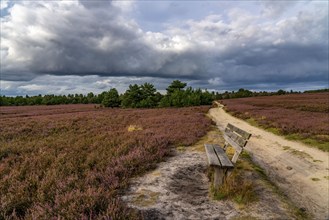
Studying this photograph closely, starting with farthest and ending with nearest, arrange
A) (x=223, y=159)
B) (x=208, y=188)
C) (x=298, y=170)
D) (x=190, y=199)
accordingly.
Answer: (x=298, y=170)
(x=223, y=159)
(x=208, y=188)
(x=190, y=199)

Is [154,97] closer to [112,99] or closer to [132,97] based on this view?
[132,97]

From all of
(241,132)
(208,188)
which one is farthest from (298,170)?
(208,188)

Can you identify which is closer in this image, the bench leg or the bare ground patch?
the bare ground patch

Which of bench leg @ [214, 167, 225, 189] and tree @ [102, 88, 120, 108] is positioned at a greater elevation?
tree @ [102, 88, 120, 108]

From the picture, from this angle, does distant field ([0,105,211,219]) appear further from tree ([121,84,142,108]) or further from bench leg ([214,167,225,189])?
tree ([121,84,142,108])

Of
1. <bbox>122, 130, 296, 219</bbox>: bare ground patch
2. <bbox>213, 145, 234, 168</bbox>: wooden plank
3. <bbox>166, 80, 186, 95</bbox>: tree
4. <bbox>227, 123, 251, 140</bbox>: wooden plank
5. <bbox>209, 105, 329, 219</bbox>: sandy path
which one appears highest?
<bbox>166, 80, 186, 95</bbox>: tree

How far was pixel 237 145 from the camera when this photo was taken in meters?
6.99

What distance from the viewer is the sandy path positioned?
6422mm

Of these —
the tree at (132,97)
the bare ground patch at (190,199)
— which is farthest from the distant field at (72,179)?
the tree at (132,97)

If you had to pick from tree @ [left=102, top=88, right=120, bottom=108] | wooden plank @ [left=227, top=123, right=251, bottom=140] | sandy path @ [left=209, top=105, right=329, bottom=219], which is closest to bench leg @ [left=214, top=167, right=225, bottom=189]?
wooden plank @ [left=227, top=123, right=251, bottom=140]

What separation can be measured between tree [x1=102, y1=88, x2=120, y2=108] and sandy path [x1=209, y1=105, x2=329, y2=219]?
46.5m

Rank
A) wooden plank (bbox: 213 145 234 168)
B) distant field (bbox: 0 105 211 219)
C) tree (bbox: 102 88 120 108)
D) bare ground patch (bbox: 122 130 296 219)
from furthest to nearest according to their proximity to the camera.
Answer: tree (bbox: 102 88 120 108)
wooden plank (bbox: 213 145 234 168)
bare ground patch (bbox: 122 130 296 219)
distant field (bbox: 0 105 211 219)

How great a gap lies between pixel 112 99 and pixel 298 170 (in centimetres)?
5160

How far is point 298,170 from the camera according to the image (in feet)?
29.5
